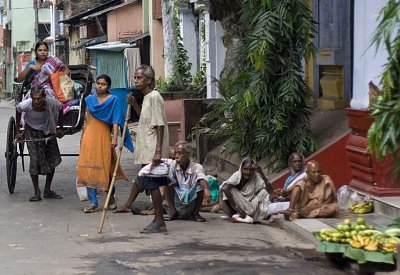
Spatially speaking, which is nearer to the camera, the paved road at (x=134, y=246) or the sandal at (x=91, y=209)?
the paved road at (x=134, y=246)

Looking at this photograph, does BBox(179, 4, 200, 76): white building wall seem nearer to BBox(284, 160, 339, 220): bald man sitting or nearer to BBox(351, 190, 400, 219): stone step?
BBox(284, 160, 339, 220): bald man sitting

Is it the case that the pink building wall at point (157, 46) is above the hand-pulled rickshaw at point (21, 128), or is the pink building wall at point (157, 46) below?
above

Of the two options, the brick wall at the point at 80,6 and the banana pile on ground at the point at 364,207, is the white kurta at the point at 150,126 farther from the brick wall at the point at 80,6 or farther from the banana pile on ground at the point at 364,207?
the brick wall at the point at 80,6

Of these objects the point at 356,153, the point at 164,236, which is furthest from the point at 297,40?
the point at 164,236

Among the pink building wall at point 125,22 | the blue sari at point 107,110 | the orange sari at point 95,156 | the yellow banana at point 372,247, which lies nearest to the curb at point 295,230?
the yellow banana at point 372,247

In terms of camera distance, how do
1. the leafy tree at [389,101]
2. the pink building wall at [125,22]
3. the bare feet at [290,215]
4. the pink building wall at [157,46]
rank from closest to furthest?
1. the leafy tree at [389,101]
2. the bare feet at [290,215]
3. the pink building wall at [157,46]
4. the pink building wall at [125,22]

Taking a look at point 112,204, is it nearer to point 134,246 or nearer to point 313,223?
point 134,246

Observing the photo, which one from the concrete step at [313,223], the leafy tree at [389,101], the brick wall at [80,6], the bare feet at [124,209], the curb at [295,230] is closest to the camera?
the leafy tree at [389,101]

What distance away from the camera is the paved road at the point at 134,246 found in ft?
26.8

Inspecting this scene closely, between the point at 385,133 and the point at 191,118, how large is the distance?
1232cm

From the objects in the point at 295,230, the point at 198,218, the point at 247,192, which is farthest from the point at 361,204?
the point at 198,218

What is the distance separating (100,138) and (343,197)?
3169mm

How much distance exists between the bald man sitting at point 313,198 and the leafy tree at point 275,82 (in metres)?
1.74

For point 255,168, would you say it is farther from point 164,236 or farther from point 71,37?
point 71,37
